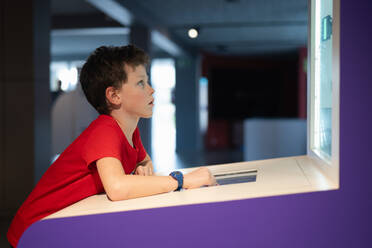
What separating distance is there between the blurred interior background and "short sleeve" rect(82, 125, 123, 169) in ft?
4.30

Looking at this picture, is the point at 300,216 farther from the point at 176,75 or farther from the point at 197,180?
the point at 176,75

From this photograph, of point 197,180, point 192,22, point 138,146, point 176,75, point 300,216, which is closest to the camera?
point 300,216

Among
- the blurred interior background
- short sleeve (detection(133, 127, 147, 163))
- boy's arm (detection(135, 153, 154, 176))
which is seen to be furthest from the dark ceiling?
boy's arm (detection(135, 153, 154, 176))

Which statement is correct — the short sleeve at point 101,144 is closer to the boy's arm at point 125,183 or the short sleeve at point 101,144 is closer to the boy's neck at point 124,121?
the boy's arm at point 125,183

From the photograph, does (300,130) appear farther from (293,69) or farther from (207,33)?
(293,69)

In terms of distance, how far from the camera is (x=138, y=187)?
1.00 meters

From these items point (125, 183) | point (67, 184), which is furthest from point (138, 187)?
point (67, 184)

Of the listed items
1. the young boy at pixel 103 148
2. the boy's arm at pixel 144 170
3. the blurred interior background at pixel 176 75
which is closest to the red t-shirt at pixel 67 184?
the young boy at pixel 103 148

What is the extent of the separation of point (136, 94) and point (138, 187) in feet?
1.20

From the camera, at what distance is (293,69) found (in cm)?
1353

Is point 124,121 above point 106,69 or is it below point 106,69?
below

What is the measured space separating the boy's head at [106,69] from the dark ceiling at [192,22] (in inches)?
181

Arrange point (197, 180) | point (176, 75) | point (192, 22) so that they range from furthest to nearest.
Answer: point (176, 75), point (192, 22), point (197, 180)

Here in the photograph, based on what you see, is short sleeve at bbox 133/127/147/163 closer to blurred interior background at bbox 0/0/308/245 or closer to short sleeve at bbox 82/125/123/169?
short sleeve at bbox 82/125/123/169
